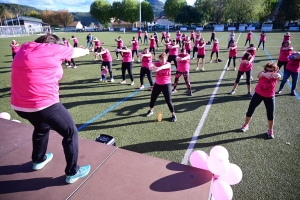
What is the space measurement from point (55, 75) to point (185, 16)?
7517cm

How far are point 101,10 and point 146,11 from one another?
2334cm

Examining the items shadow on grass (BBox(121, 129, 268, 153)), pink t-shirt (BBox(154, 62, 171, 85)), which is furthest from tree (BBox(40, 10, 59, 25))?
shadow on grass (BBox(121, 129, 268, 153))

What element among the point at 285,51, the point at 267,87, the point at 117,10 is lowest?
the point at 267,87

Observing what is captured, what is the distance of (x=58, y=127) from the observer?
A: 89.7 inches

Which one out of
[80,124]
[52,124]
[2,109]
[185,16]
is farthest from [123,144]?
[185,16]

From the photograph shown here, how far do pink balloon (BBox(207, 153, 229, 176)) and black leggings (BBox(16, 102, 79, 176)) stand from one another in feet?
6.64

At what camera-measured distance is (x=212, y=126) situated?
5.43m

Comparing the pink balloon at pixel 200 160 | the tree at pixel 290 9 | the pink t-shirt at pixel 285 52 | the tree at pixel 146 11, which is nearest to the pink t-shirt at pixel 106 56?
the pink balloon at pixel 200 160

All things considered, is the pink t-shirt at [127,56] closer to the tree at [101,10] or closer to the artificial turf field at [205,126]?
the artificial turf field at [205,126]

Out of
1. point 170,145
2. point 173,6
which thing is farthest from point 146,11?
point 170,145

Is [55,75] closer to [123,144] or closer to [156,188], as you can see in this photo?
[156,188]

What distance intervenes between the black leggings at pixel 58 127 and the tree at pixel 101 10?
333 feet

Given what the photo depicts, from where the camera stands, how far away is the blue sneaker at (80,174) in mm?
2648

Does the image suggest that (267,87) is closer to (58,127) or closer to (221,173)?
(221,173)
